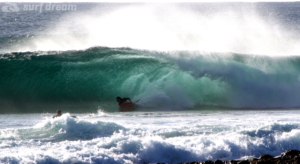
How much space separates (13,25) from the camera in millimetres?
39531

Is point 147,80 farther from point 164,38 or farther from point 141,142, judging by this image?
point 164,38

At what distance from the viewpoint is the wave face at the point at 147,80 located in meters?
16.3

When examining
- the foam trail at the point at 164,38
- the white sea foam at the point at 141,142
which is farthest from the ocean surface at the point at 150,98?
the foam trail at the point at 164,38

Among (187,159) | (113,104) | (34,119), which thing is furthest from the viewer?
(113,104)

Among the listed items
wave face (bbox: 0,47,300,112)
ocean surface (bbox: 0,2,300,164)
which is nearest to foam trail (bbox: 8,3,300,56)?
ocean surface (bbox: 0,2,300,164)

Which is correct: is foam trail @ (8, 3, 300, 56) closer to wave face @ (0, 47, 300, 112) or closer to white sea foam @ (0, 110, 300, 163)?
wave face @ (0, 47, 300, 112)

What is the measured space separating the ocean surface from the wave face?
0.13 ft

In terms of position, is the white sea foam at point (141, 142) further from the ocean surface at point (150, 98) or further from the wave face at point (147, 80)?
the wave face at point (147, 80)

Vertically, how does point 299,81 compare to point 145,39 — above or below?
below

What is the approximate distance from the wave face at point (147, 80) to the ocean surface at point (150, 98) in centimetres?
4

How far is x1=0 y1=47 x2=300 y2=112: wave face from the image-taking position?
16.3m

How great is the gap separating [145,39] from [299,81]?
31.4 feet

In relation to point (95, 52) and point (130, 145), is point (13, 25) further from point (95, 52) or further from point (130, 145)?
point (130, 145)

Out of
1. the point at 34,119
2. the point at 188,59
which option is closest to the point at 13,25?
the point at 188,59
